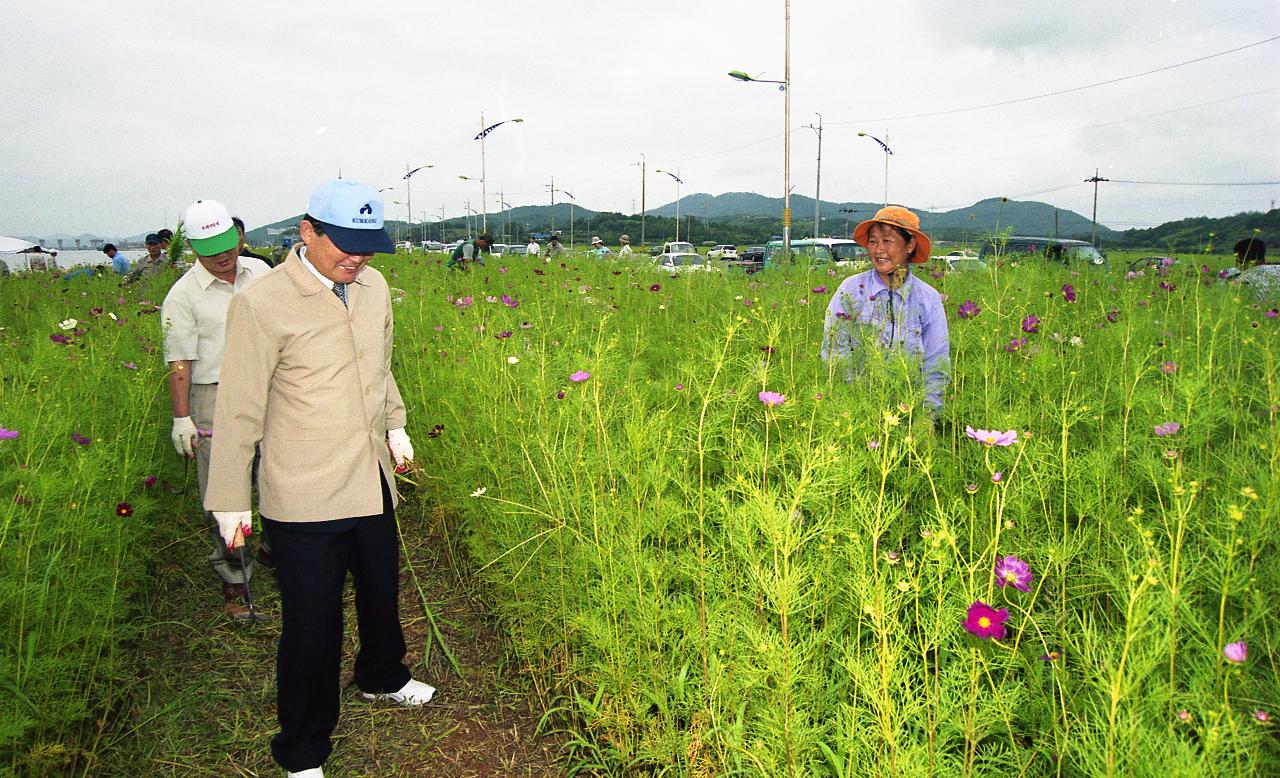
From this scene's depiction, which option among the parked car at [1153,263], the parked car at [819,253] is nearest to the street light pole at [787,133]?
the parked car at [819,253]

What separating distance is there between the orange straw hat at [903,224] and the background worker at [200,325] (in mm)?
2780

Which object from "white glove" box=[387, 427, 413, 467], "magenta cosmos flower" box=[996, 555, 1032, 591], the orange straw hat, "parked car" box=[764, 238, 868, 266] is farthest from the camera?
"parked car" box=[764, 238, 868, 266]

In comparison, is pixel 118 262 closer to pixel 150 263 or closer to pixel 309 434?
pixel 150 263

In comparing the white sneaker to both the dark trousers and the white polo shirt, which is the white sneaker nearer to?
the dark trousers

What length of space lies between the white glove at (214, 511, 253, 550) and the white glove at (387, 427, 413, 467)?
53cm

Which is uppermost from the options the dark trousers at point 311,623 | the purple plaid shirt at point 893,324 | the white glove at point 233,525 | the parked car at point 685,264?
the parked car at point 685,264

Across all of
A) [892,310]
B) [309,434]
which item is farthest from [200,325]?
[892,310]

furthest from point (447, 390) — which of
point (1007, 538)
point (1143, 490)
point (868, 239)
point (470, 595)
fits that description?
point (1143, 490)

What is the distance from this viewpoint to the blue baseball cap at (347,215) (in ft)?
6.46

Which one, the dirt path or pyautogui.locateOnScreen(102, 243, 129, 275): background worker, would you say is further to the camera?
pyautogui.locateOnScreen(102, 243, 129, 275): background worker

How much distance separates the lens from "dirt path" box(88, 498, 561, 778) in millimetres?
2275

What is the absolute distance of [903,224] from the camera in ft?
10.5

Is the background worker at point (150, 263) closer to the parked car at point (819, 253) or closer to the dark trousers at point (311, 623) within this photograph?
the parked car at point (819, 253)

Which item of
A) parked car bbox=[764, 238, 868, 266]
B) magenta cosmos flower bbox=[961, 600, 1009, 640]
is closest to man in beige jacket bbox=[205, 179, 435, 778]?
magenta cosmos flower bbox=[961, 600, 1009, 640]
